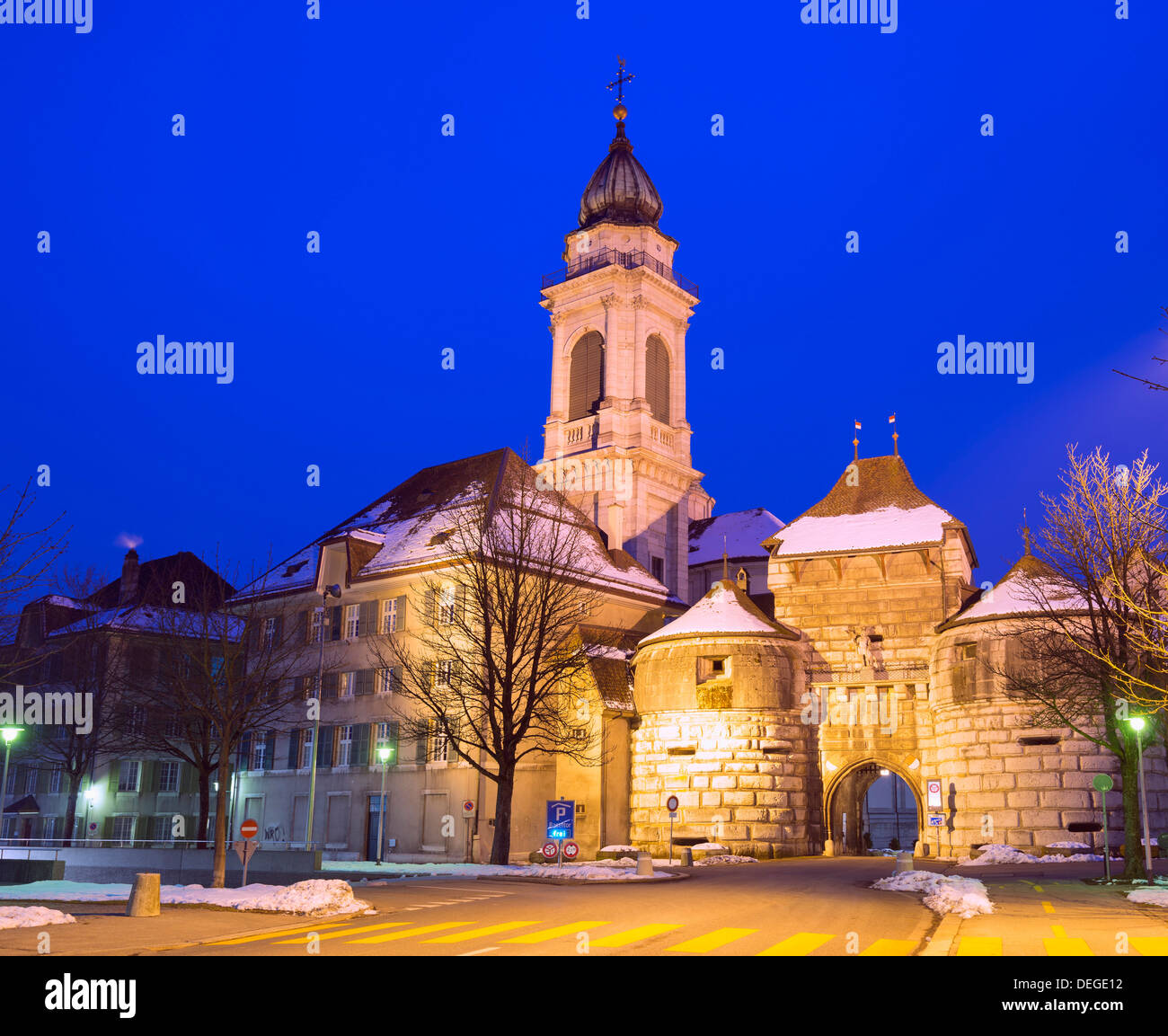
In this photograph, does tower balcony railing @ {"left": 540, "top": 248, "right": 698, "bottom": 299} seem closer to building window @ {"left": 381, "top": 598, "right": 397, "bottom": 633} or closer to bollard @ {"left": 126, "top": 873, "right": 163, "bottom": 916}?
building window @ {"left": 381, "top": 598, "right": 397, "bottom": 633}

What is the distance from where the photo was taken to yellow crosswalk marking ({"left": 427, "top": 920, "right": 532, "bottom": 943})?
1602 centimetres

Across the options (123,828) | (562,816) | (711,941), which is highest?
(562,816)

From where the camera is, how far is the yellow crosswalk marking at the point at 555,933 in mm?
15898

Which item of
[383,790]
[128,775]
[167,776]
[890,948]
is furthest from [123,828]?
[890,948]

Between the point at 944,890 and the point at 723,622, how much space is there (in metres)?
26.4

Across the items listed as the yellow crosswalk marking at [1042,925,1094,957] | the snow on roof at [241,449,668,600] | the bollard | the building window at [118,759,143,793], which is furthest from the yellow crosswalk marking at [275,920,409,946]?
the building window at [118,759,143,793]

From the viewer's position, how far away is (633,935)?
646 inches

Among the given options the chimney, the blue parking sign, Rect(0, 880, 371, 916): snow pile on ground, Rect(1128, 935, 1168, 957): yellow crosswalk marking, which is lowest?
Rect(0, 880, 371, 916): snow pile on ground

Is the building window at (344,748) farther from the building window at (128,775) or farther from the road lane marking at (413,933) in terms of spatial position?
the road lane marking at (413,933)

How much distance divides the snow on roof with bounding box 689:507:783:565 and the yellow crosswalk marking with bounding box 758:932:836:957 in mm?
58119

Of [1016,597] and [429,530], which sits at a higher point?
[429,530]

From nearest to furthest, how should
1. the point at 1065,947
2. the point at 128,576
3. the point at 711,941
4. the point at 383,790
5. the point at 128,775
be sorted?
the point at 1065,947 < the point at 711,941 < the point at 383,790 < the point at 128,775 < the point at 128,576

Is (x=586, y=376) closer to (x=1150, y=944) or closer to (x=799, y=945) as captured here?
(x=799, y=945)
